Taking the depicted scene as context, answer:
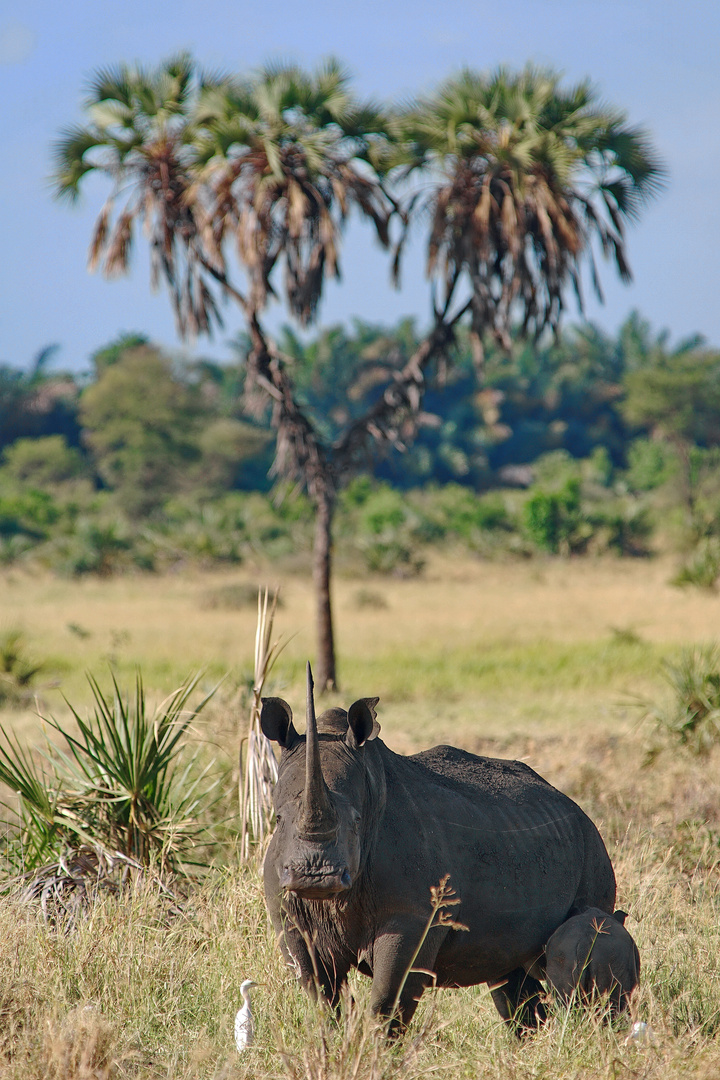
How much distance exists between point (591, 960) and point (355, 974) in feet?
3.04

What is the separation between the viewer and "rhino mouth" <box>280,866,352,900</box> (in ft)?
8.12

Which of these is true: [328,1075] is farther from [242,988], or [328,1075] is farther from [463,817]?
[463,817]

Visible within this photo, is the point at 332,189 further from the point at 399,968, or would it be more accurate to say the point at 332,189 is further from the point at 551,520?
the point at 551,520

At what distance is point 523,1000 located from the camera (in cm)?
345

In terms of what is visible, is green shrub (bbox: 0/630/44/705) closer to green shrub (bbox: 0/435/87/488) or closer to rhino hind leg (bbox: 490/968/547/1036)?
rhino hind leg (bbox: 490/968/547/1036)

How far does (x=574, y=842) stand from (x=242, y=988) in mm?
1099

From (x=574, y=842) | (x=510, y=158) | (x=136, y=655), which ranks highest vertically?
(x=510, y=158)

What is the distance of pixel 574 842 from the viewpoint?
3.35m

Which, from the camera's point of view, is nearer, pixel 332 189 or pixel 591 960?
pixel 591 960

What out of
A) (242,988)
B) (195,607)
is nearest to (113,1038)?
(242,988)

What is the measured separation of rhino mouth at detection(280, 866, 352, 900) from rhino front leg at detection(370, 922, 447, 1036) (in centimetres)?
39

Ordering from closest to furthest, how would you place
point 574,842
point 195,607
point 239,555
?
point 574,842
point 195,607
point 239,555

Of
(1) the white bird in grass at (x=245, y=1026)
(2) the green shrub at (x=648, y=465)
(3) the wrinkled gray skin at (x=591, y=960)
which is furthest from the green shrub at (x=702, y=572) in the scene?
(2) the green shrub at (x=648, y=465)

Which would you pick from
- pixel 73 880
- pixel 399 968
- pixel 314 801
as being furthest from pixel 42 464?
A: pixel 314 801
